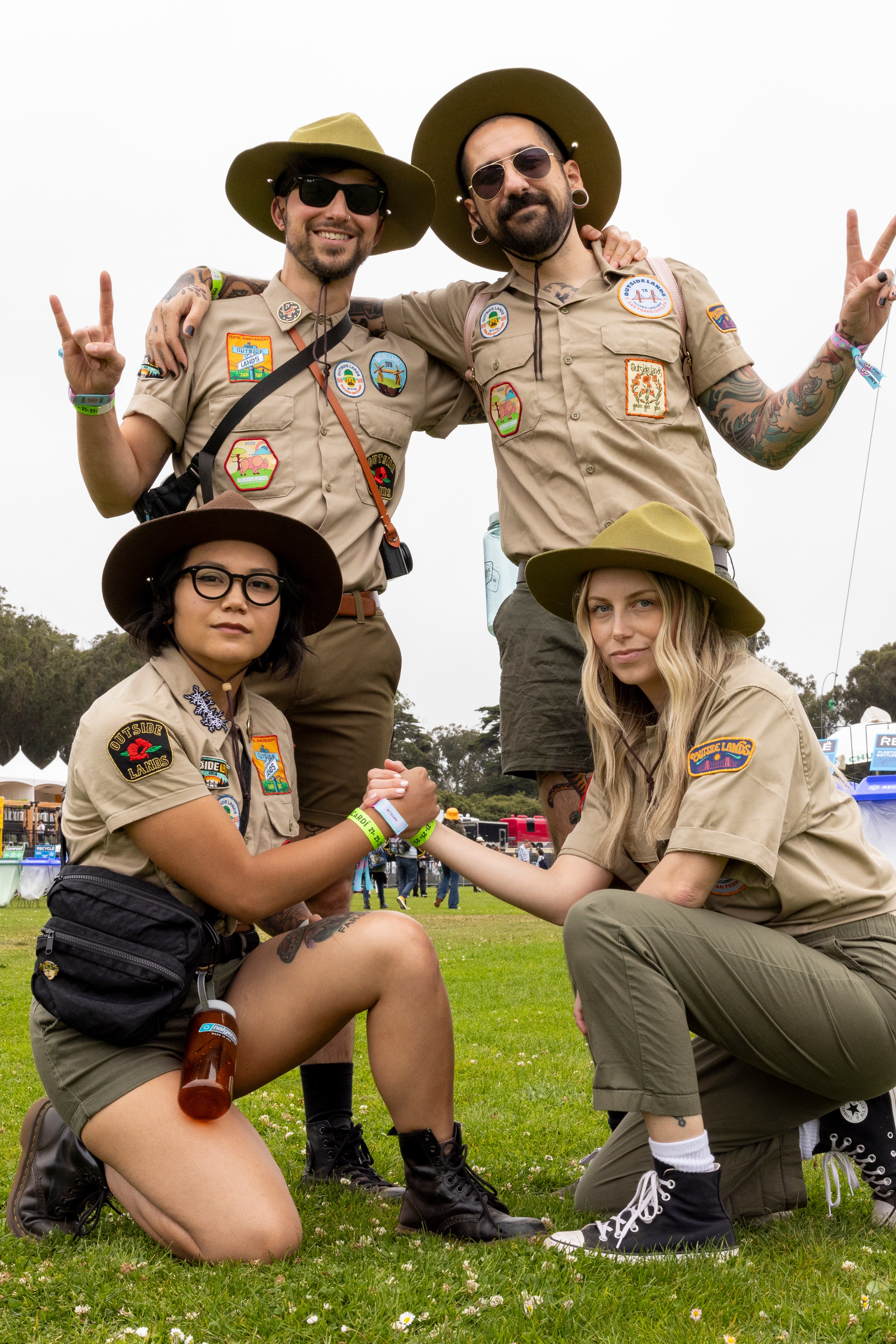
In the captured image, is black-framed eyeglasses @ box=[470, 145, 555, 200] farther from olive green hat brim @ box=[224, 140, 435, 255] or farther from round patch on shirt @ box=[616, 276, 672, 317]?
round patch on shirt @ box=[616, 276, 672, 317]

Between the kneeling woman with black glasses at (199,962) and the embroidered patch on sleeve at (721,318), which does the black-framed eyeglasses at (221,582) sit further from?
the embroidered patch on sleeve at (721,318)

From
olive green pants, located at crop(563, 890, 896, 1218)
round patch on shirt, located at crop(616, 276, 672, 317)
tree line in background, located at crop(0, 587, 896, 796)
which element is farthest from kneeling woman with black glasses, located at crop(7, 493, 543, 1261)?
tree line in background, located at crop(0, 587, 896, 796)

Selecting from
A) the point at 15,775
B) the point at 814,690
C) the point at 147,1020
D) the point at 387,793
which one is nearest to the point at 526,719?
A: the point at 387,793

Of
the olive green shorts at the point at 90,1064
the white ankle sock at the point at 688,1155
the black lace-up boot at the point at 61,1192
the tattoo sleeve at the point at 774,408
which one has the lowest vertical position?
the black lace-up boot at the point at 61,1192

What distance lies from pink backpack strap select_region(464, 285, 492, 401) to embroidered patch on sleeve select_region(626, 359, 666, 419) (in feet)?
2.16

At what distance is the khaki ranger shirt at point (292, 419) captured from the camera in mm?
4441

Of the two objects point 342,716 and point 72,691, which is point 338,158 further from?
point 72,691

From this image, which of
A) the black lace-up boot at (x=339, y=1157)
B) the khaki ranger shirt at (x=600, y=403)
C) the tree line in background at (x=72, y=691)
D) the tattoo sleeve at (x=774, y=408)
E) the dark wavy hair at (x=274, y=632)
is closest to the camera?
the dark wavy hair at (x=274, y=632)

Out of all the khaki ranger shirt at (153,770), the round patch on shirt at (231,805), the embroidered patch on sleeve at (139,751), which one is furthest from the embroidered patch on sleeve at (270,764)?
the embroidered patch on sleeve at (139,751)

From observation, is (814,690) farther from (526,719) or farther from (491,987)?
(526,719)

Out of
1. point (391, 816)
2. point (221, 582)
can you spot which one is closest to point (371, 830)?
point (391, 816)

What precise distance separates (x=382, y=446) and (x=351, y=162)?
1.13m

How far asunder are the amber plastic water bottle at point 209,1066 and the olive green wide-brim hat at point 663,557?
174cm

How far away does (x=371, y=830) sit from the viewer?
3.47 m
